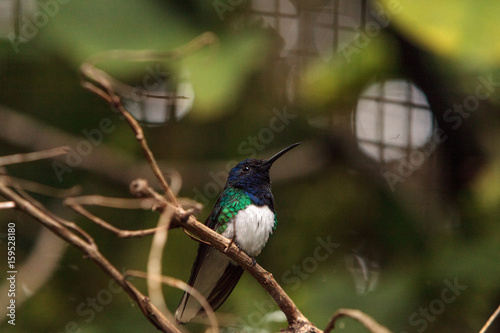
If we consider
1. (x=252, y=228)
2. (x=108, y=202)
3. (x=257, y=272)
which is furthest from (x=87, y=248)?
(x=252, y=228)

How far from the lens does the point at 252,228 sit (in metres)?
2.65

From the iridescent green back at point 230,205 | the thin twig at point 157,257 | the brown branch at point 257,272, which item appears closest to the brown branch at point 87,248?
the thin twig at point 157,257

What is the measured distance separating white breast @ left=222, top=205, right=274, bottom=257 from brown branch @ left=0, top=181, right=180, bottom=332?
964 millimetres

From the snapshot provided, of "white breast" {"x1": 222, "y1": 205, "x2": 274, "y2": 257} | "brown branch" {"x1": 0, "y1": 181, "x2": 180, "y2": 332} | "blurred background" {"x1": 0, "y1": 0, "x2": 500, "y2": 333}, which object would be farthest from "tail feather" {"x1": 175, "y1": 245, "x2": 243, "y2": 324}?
"brown branch" {"x1": 0, "y1": 181, "x2": 180, "y2": 332}

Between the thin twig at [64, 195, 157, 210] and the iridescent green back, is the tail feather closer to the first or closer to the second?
the iridescent green back

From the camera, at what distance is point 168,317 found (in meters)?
1.67

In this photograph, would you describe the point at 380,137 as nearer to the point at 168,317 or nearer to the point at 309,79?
the point at 309,79

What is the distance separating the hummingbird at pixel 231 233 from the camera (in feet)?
8.49

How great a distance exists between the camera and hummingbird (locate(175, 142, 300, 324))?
259 centimetres

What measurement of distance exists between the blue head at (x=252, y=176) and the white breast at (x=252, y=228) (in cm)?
11

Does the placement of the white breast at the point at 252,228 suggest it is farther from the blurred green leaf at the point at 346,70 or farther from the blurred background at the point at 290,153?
the blurred green leaf at the point at 346,70

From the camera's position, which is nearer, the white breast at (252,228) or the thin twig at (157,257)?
the thin twig at (157,257)

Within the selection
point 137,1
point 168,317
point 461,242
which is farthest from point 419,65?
point 168,317

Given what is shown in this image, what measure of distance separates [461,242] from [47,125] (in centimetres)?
274
